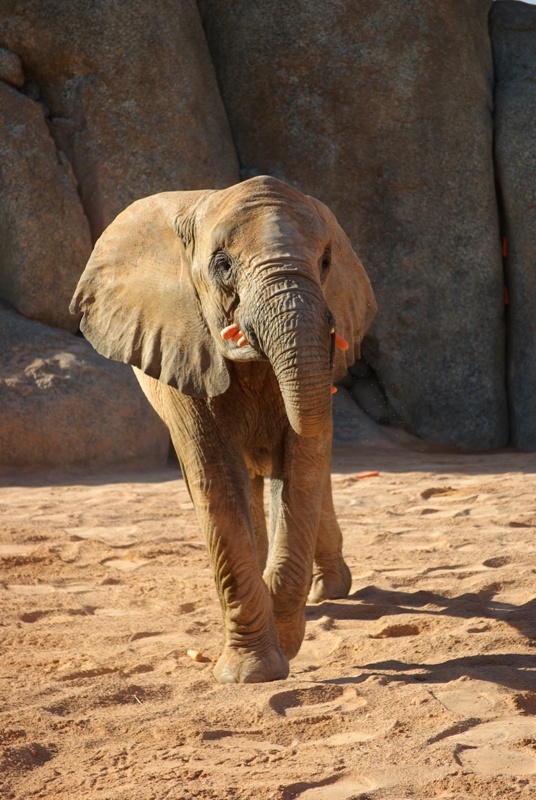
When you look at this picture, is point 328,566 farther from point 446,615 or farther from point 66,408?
point 66,408

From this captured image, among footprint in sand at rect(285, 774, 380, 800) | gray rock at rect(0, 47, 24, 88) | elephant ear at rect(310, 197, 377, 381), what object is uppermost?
gray rock at rect(0, 47, 24, 88)

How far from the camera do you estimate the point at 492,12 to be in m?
11.4

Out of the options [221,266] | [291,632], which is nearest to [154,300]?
[221,266]

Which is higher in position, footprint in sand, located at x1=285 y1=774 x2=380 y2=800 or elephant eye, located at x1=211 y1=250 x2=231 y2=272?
elephant eye, located at x1=211 y1=250 x2=231 y2=272

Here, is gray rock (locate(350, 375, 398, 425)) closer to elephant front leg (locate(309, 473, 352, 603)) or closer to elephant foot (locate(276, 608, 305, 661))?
elephant front leg (locate(309, 473, 352, 603))

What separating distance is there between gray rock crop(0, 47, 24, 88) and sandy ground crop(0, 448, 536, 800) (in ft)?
14.4

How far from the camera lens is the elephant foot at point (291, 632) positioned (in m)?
4.11

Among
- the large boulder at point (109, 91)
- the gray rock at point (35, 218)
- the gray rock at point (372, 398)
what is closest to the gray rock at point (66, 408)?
the gray rock at point (35, 218)

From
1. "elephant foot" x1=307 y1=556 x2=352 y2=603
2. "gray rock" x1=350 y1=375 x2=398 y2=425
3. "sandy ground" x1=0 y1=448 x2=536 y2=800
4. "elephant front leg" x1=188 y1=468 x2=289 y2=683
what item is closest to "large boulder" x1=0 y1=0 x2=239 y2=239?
"gray rock" x1=350 y1=375 x2=398 y2=425

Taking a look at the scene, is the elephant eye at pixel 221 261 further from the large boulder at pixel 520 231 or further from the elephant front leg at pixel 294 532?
the large boulder at pixel 520 231

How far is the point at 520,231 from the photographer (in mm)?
10609

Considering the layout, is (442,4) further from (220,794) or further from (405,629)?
(220,794)

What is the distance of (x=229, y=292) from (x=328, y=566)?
1987 mm

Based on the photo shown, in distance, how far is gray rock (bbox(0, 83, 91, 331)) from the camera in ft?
32.0
